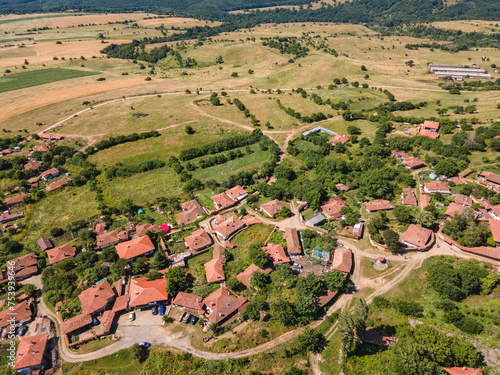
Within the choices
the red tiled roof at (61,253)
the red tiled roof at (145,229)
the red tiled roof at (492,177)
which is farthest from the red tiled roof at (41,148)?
the red tiled roof at (492,177)

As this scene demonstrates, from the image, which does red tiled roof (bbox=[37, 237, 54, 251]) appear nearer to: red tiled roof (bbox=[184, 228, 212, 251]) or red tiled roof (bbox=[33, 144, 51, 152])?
red tiled roof (bbox=[184, 228, 212, 251])

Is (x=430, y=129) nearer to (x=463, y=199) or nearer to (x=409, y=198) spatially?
(x=463, y=199)

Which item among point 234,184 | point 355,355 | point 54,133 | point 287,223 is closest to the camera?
point 355,355

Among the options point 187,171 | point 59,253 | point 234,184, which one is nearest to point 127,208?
point 59,253

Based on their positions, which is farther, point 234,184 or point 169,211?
point 234,184

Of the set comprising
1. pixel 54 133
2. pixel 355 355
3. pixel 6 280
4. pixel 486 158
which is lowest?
pixel 355 355

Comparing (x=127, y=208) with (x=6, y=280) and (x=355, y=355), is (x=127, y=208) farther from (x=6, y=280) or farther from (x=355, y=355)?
(x=355, y=355)

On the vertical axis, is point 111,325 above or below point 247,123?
below
